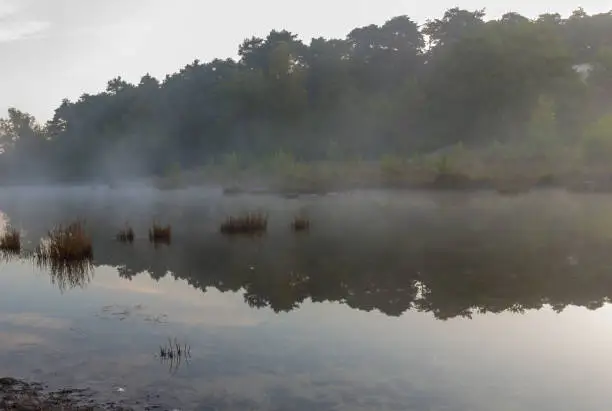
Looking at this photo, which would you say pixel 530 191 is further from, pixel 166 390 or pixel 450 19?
pixel 450 19

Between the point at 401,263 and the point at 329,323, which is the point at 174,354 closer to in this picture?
the point at 329,323

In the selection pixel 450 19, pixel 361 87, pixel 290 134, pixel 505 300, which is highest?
pixel 450 19

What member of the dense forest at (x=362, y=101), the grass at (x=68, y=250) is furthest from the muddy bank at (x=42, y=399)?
the dense forest at (x=362, y=101)

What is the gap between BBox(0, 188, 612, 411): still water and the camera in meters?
7.94

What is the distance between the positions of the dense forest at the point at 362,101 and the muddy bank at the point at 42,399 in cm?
5702

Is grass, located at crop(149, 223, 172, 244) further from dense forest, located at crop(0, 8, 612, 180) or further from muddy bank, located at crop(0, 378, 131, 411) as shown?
dense forest, located at crop(0, 8, 612, 180)

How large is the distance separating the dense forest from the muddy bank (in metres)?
57.0

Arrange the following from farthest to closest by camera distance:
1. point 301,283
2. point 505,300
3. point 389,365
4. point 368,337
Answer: point 301,283 < point 505,300 < point 368,337 < point 389,365

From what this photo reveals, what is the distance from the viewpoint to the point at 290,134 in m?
91.8

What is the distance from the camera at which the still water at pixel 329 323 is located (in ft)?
26.1

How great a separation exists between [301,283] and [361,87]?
8491 centimetres

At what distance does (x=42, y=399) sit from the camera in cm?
727

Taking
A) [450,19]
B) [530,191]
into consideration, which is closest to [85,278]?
[530,191]

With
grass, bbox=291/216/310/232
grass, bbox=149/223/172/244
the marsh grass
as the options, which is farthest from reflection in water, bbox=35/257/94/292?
grass, bbox=291/216/310/232
